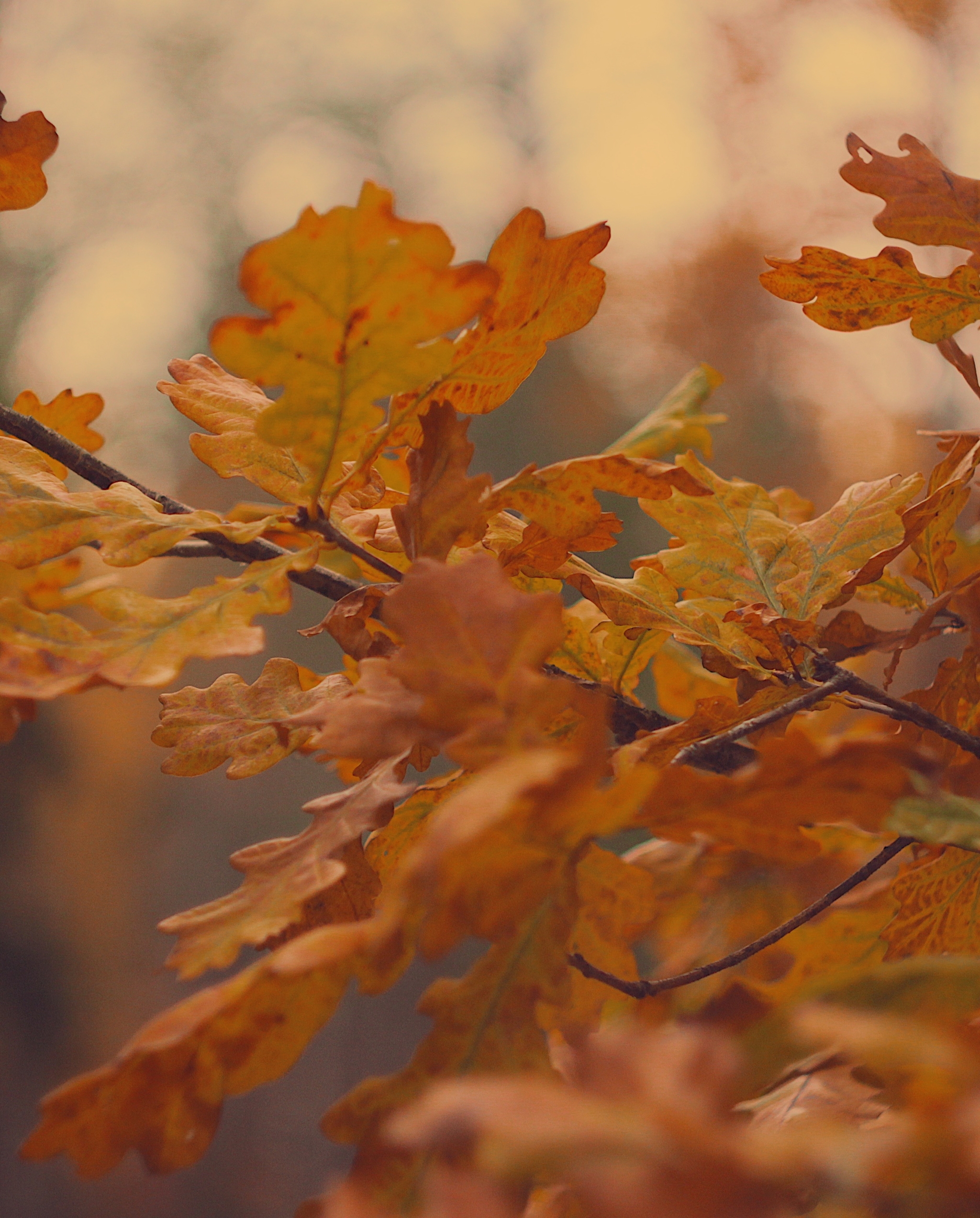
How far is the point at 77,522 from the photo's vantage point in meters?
0.30

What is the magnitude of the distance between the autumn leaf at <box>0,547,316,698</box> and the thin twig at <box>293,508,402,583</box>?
0.10 ft

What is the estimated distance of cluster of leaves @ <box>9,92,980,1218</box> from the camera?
0.14 m

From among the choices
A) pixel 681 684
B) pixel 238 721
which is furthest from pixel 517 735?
pixel 681 684

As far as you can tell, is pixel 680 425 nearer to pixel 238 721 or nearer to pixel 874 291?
pixel 874 291

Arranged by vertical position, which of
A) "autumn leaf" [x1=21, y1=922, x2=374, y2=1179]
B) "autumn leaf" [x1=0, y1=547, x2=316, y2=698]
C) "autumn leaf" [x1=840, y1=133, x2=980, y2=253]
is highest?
"autumn leaf" [x1=840, y1=133, x2=980, y2=253]

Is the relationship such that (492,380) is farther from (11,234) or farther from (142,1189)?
(11,234)

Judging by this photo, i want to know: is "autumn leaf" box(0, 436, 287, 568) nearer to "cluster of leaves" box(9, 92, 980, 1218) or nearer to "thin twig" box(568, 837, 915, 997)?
"cluster of leaves" box(9, 92, 980, 1218)

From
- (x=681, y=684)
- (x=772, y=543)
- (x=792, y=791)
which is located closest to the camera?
(x=792, y=791)

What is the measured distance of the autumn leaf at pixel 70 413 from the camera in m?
0.44

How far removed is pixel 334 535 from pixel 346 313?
0.31 ft

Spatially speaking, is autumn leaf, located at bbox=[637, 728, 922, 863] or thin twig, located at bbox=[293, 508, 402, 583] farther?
thin twig, located at bbox=[293, 508, 402, 583]

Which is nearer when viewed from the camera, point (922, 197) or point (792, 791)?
point (792, 791)

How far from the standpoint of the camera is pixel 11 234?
16.7 ft

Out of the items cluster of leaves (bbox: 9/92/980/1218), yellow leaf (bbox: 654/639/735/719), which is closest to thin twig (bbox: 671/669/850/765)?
cluster of leaves (bbox: 9/92/980/1218)
